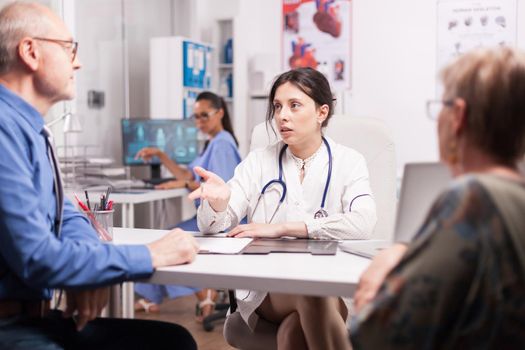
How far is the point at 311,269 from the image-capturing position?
1322 mm

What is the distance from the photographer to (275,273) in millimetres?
1282

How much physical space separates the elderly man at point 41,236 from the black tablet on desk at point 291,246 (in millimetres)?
195

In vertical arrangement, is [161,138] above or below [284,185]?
above

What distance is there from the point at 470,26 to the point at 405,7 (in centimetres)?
53

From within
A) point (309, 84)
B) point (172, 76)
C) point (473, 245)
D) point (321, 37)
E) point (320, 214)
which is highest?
point (321, 37)

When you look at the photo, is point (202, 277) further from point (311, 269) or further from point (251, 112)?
point (251, 112)

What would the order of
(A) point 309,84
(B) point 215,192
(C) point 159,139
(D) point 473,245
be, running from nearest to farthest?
(D) point 473,245
(B) point 215,192
(A) point 309,84
(C) point 159,139

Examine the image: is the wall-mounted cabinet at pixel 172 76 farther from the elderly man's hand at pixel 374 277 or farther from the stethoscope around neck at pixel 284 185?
the elderly man's hand at pixel 374 277

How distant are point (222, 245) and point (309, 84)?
2.48ft

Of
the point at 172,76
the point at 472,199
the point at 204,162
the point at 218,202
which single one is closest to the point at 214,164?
the point at 204,162

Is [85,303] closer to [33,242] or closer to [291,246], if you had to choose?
[33,242]

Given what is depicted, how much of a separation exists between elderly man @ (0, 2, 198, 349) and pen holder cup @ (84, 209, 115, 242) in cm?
17

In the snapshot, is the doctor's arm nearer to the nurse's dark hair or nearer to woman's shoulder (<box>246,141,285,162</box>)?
woman's shoulder (<box>246,141,285,162</box>)

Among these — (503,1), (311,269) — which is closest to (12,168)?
(311,269)
